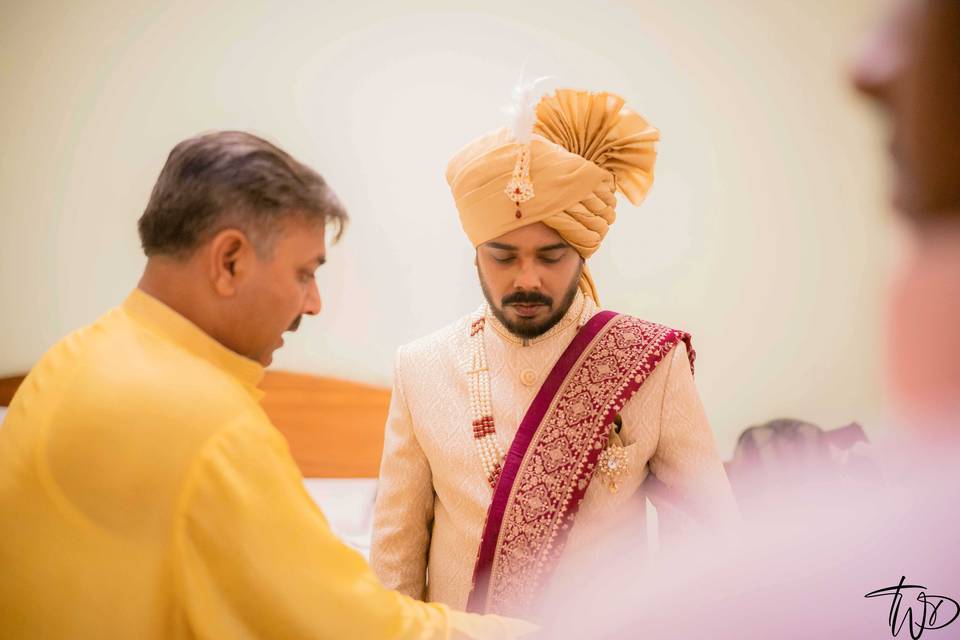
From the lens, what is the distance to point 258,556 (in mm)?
904

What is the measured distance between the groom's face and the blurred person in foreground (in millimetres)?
1111

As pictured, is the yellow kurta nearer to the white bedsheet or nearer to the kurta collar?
the kurta collar

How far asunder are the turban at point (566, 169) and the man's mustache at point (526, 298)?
0.38 ft

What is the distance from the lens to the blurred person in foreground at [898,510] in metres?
0.20

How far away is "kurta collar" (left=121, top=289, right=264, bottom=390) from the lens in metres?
0.99

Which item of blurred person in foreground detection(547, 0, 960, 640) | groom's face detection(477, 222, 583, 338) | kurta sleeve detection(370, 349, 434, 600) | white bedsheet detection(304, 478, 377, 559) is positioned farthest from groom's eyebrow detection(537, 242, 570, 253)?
white bedsheet detection(304, 478, 377, 559)

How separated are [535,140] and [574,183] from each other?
4.4 inches

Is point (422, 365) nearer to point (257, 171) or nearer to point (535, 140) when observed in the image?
point (535, 140)

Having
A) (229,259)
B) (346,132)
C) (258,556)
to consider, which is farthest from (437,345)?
(346,132)

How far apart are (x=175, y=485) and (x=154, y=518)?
0.04 metres

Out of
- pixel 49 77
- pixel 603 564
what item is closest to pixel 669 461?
pixel 603 564

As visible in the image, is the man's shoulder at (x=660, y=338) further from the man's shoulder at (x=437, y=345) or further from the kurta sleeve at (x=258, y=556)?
the kurta sleeve at (x=258, y=556)

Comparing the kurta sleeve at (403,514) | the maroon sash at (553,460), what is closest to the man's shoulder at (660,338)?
the maroon sash at (553,460)

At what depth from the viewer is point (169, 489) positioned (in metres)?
0.88
